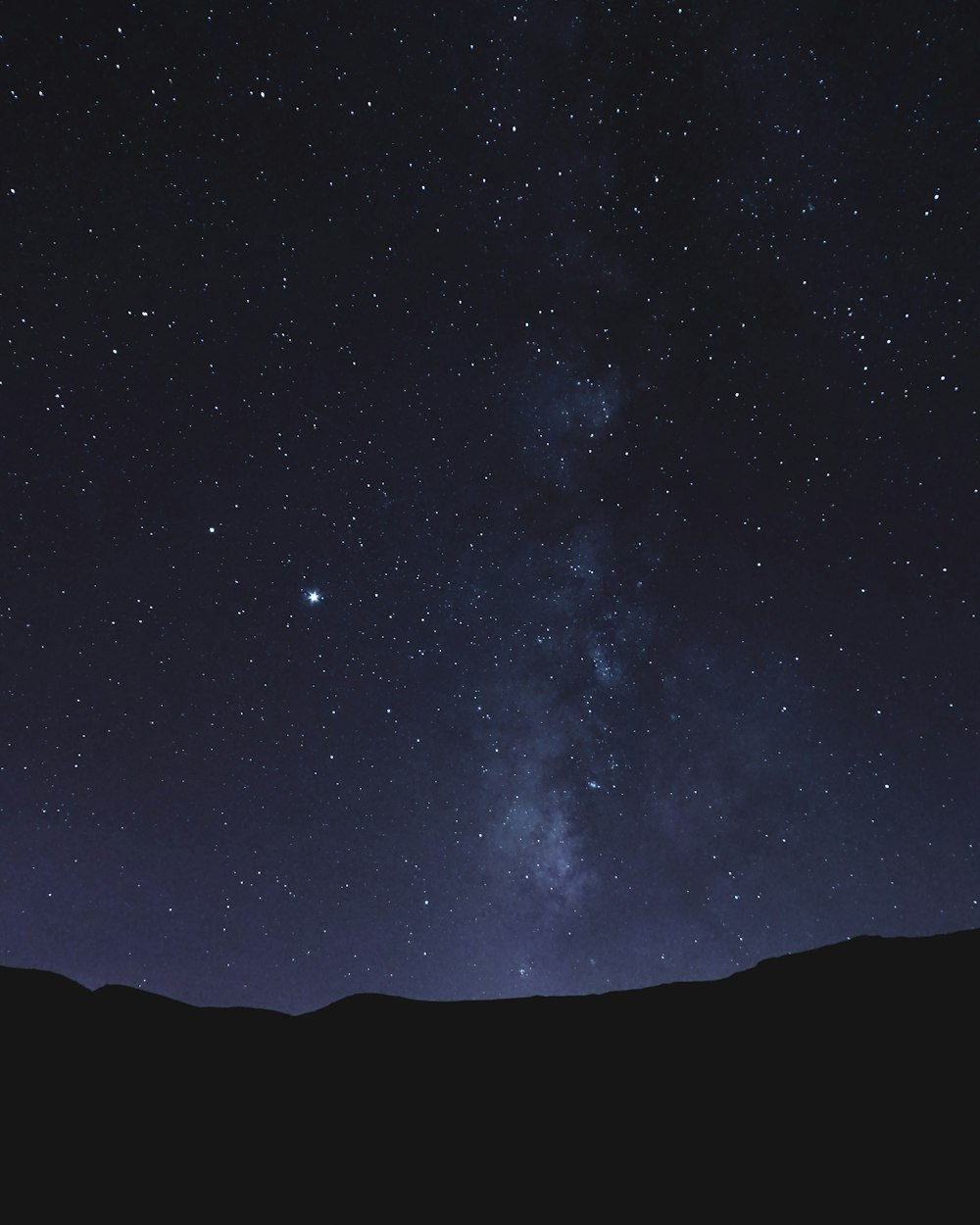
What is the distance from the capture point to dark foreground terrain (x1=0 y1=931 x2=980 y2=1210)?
5.32 m

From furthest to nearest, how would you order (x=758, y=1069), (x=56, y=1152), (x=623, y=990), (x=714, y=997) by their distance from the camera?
(x=623, y=990), (x=714, y=997), (x=758, y=1069), (x=56, y=1152)

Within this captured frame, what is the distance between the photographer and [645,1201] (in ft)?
16.8

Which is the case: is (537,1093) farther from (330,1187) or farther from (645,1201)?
(330,1187)

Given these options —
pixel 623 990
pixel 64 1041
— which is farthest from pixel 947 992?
pixel 64 1041

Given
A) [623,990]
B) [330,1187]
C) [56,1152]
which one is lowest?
[330,1187]

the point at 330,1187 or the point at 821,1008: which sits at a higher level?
the point at 821,1008

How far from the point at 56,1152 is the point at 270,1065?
5.35 feet

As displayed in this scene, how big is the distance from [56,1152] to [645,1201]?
13.9 feet

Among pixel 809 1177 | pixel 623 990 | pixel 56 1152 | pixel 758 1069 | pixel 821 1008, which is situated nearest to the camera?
pixel 809 1177

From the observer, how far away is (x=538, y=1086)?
6172mm

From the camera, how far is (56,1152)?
215 inches

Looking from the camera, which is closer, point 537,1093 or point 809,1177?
point 809,1177

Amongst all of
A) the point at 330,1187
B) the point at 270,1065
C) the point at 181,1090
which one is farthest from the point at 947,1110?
the point at 181,1090

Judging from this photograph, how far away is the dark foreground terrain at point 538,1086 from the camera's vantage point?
5320 mm
